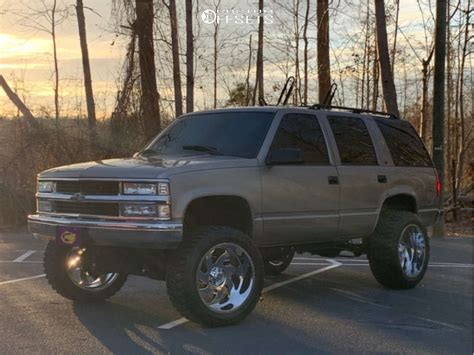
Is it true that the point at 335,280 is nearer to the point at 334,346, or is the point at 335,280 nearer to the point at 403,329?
the point at 403,329

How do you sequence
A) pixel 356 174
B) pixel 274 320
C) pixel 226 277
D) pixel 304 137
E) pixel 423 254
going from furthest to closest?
1. pixel 423 254
2. pixel 356 174
3. pixel 304 137
4. pixel 274 320
5. pixel 226 277

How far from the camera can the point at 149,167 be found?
572 cm

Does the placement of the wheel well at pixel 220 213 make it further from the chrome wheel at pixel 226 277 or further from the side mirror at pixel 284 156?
the side mirror at pixel 284 156

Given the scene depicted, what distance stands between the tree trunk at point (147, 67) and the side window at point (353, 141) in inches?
398

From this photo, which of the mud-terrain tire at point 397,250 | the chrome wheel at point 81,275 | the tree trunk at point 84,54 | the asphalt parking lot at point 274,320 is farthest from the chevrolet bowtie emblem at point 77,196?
the tree trunk at point 84,54

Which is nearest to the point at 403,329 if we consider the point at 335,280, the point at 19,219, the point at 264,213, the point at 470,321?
the point at 470,321

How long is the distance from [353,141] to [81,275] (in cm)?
340

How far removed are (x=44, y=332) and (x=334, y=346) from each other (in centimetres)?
246

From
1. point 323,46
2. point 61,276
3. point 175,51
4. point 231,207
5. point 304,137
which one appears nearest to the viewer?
point 231,207

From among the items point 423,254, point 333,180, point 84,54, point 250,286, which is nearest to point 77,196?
point 250,286

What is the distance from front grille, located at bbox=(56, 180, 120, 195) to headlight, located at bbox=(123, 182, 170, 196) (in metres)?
0.11

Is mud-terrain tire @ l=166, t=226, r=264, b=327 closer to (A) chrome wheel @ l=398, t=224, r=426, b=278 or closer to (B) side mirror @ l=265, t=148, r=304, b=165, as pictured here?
(B) side mirror @ l=265, t=148, r=304, b=165

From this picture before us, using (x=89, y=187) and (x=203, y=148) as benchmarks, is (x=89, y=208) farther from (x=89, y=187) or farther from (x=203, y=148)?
(x=203, y=148)

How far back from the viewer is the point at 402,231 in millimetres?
7719
